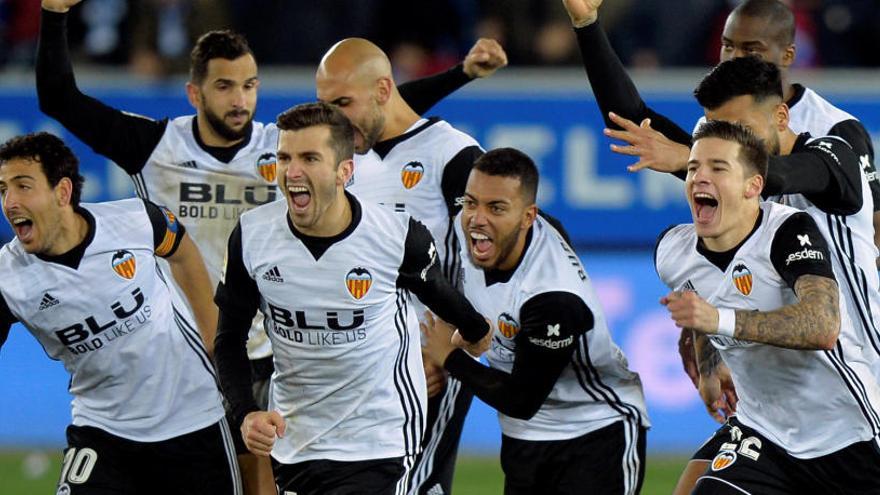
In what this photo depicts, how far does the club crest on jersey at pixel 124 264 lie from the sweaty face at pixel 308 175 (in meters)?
0.80

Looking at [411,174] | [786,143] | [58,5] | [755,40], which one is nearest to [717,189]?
[786,143]

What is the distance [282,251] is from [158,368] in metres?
0.89

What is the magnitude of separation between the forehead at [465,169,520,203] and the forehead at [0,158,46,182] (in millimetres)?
1812

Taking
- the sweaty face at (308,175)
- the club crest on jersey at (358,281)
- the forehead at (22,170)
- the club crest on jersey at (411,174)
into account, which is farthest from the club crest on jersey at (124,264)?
the club crest on jersey at (411,174)

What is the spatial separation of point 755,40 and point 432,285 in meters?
1.85

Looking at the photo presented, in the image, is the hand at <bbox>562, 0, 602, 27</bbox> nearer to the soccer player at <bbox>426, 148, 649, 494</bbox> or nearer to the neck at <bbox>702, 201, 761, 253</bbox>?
the soccer player at <bbox>426, 148, 649, 494</bbox>

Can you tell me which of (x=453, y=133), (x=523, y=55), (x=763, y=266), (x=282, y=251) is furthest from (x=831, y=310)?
(x=523, y=55)

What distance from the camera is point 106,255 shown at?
252 inches

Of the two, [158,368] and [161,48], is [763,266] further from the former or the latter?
[161,48]

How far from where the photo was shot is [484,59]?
802 cm

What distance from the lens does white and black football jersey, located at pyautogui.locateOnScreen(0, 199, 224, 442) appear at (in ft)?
20.7

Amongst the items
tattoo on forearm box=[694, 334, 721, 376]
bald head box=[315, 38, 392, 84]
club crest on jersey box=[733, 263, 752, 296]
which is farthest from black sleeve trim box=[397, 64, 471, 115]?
club crest on jersey box=[733, 263, 752, 296]

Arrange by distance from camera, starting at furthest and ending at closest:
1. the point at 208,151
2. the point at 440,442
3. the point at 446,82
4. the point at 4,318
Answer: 1. the point at 446,82
2. the point at 208,151
3. the point at 440,442
4. the point at 4,318

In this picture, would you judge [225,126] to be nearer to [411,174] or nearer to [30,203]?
[411,174]
